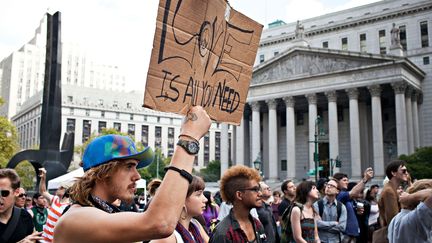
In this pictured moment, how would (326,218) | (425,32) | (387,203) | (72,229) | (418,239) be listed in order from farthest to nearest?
(425,32), (326,218), (387,203), (418,239), (72,229)

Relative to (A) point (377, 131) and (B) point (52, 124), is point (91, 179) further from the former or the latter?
(A) point (377, 131)

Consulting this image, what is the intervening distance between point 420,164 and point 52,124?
31.9 metres

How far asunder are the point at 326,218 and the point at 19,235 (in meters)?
5.83

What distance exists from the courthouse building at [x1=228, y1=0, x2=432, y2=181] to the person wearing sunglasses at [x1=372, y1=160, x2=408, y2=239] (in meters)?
35.5

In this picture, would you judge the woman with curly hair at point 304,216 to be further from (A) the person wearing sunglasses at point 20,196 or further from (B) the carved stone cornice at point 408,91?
(B) the carved stone cornice at point 408,91

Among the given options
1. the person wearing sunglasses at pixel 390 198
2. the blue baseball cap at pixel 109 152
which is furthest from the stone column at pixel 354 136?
the blue baseball cap at pixel 109 152

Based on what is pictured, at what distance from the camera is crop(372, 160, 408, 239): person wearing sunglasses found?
6.10m

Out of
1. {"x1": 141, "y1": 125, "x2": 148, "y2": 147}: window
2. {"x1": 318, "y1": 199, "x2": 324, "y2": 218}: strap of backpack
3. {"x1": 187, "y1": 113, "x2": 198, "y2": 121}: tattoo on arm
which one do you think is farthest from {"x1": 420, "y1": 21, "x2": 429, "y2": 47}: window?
{"x1": 141, "y1": 125, "x2": 148, "y2": 147}: window

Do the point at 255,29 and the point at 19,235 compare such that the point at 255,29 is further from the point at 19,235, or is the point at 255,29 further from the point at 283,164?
the point at 283,164

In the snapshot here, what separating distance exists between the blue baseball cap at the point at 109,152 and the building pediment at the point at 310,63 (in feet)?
149

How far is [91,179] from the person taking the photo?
249cm

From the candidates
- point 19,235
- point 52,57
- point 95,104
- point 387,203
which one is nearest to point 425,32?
point 52,57

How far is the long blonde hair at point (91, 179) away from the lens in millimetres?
2434

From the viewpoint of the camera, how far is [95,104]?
10306 cm
